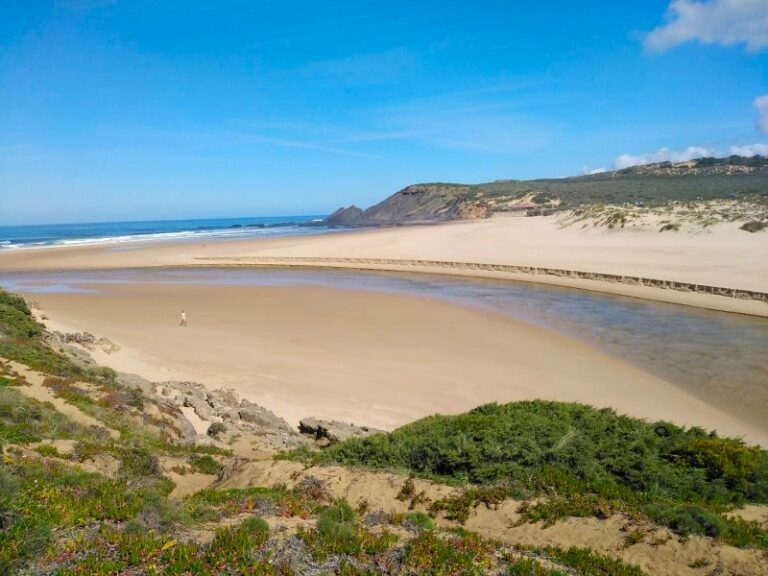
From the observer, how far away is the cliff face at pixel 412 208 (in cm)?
11349

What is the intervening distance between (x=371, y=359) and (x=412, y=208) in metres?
109

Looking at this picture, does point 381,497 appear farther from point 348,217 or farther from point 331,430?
point 348,217

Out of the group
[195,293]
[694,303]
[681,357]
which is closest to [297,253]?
[195,293]

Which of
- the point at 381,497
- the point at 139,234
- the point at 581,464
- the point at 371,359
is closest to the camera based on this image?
the point at 381,497

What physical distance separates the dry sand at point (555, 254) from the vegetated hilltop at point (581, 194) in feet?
85.5

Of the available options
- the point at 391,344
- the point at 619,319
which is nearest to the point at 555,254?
the point at 619,319

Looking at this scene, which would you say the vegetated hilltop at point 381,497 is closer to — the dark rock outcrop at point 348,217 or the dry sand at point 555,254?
the dry sand at point 555,254

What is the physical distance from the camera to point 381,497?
7.19 metres

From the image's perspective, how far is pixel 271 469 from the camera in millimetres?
8148

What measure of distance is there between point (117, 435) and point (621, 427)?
8.75 meters

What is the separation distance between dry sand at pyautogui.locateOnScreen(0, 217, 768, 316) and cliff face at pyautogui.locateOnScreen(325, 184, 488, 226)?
4218 centimetres

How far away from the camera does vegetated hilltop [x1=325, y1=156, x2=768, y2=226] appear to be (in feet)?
274

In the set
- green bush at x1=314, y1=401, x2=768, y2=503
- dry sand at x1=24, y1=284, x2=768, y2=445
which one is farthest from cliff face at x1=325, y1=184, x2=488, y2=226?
green bush at x1=314, y1=401, x2=768, y2=503

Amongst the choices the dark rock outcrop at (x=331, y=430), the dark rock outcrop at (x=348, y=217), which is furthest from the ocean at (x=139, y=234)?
the dark rock outcrop at (x=331, y=430)
